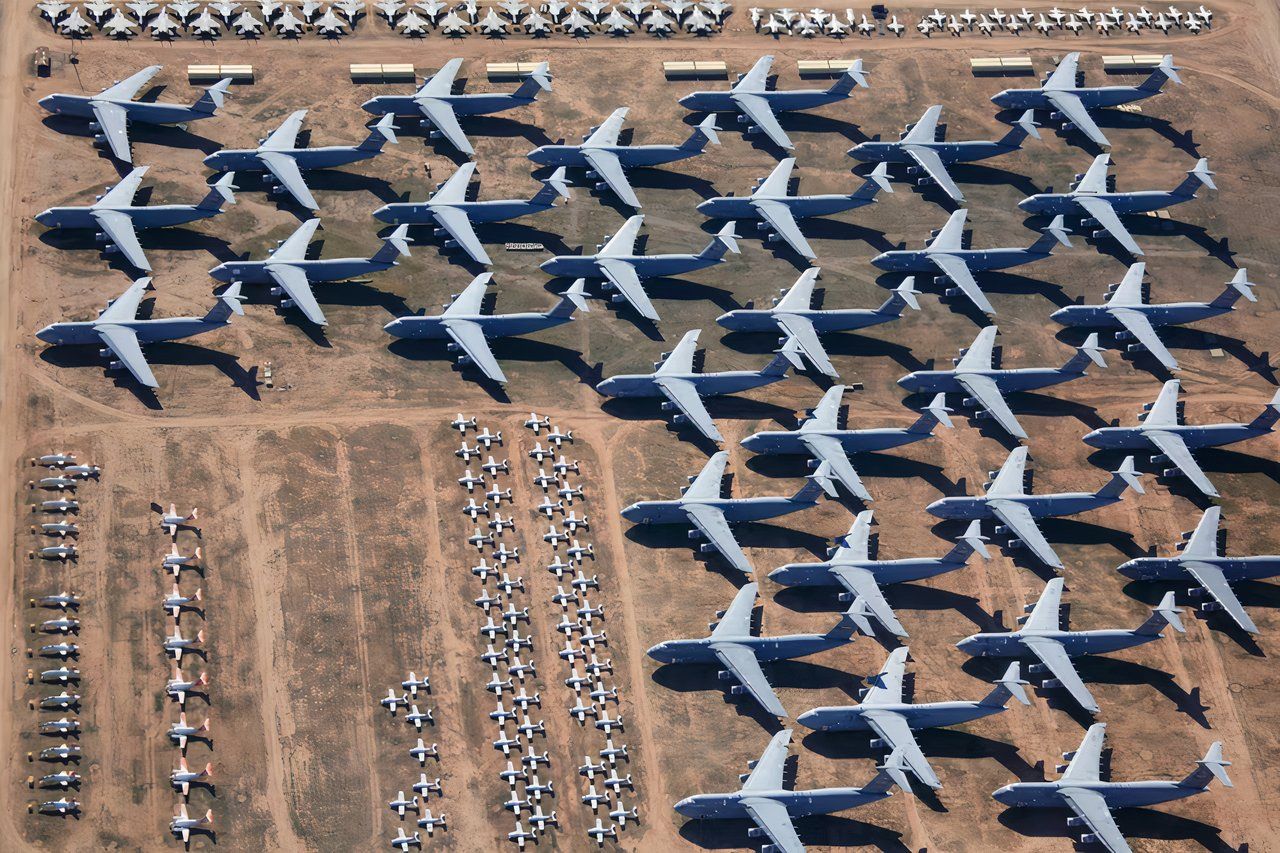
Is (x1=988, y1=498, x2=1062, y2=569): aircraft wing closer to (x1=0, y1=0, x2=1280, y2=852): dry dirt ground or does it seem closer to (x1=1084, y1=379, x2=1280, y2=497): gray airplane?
(x1=0, y1=0, x2=1280, y2=852): dry dirt ground

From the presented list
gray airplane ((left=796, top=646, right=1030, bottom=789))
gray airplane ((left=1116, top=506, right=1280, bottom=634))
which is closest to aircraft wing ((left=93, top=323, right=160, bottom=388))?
gray airplane ((left=796, top=646, right=1030, bottom=789))

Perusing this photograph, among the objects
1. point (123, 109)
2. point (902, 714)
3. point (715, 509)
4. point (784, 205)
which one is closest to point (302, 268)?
point (123, 109)

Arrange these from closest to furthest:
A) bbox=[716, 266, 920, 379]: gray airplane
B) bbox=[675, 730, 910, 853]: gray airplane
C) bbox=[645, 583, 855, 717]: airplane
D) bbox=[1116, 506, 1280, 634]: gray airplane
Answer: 1. bbox=[675, 730, 910, 853]: gray airplane
2. bbox=[645, 583, 855, 717]: airplane
3. bbox=[1116, 506, 1280, 634]: gray airplane
4. bbox=[716, 266, 920, 379]: gray airplane

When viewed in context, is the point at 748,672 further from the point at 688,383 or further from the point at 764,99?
the point at 764,99

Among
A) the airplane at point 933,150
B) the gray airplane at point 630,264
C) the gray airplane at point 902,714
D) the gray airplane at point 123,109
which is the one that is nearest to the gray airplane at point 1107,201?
the airplane at point 933,150

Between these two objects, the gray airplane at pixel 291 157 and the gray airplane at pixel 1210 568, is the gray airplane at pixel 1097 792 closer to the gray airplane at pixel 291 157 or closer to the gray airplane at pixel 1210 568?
the gray airplane at pixel 1210 568

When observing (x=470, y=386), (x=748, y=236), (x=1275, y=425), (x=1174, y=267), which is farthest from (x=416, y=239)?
(x=1275, y=425)
